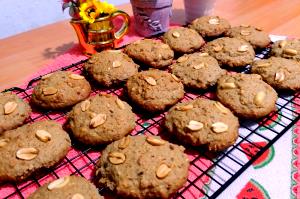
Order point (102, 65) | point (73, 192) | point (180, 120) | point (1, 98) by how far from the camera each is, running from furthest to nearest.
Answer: point (102, 65) < point (1, 98) < point (180, 120) < point (73, 192)

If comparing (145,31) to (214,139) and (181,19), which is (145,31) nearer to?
(181,19)

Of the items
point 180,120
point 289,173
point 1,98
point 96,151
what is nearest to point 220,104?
point 180,120

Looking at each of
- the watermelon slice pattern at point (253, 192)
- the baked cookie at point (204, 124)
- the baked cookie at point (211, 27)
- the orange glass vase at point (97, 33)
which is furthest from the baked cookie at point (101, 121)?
the baked cookie at point (211, 27)

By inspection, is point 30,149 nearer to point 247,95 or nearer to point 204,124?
point 204,124

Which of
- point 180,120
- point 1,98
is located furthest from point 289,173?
point 1,98

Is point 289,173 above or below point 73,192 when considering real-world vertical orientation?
below

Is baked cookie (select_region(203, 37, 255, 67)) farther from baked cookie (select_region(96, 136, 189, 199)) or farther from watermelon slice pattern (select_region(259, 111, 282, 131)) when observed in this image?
baked cookie (select_region(96, 136, 189, 199))

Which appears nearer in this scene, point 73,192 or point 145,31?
point 73,192

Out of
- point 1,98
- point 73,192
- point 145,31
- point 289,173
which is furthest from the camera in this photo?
point 145,31

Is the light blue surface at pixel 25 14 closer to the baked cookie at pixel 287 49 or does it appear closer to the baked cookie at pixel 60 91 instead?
the baked cookie at pixel 60 91
